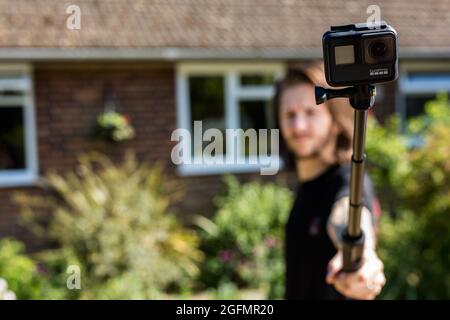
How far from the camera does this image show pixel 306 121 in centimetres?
221

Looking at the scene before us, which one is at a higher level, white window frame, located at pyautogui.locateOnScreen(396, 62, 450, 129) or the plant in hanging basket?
white window frame, located at pyautogui.locateOnScreen(396, 62, 450, 129)

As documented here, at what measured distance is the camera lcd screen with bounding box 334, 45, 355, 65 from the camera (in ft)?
3.69

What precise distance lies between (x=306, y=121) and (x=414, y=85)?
718 cm

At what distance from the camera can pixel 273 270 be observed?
6.67 m

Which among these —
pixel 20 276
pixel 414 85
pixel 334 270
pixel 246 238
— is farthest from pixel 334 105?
pixel 414 85

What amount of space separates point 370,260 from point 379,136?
6.02 metres

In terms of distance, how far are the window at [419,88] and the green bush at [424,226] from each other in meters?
2.59

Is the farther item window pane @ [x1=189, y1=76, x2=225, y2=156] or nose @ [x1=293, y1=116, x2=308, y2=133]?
window pane @ [x1=189, y1=76, x2=225, y2=156]

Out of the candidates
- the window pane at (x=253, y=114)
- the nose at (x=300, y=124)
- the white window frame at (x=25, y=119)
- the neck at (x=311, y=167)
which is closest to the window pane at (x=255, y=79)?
the window pane at (x=253, y=114)

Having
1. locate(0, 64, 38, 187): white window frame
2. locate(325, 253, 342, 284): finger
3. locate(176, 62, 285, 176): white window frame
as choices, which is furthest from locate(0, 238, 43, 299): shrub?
locate(325, 253, 342, 284): finger

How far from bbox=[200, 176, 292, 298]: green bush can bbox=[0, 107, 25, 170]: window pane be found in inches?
92.4

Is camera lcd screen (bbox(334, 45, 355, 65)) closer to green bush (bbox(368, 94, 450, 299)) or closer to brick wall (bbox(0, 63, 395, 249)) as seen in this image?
green bush (bbox(368, 94, 450, 299))

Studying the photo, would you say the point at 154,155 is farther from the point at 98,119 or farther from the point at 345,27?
the point at 345,27

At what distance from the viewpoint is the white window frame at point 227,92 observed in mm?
7980
